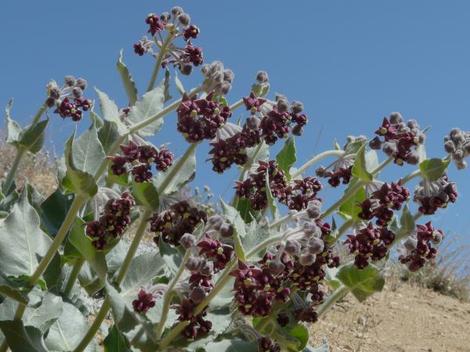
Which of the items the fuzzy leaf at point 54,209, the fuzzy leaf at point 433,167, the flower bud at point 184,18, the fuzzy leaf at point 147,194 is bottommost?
the fuzzy leaf at point 54,209

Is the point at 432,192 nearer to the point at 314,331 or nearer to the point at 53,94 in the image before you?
the point at 53,94

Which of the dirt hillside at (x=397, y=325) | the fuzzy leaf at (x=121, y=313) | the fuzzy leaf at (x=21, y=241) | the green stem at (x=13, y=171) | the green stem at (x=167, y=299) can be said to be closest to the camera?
the green stem at (x=167, y=299)

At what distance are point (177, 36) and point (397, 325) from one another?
482cm

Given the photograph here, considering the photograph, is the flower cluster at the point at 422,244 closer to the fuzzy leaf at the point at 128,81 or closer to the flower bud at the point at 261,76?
the flower bud at the point at 261,76

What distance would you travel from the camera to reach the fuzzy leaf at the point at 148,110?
122 inches

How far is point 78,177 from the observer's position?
2510 millimetres

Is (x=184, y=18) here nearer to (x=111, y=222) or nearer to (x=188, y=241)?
(x=111, y=222)

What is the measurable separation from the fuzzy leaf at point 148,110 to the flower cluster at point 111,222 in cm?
53

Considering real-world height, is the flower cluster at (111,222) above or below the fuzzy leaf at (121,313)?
above

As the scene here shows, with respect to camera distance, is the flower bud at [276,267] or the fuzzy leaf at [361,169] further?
the fuzzy leaf at [361,169]

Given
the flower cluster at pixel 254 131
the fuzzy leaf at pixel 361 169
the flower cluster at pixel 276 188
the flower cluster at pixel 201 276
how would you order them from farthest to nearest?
the flower cluster at pixel 276 188
the fuzzy leaf at pixel 361 169
the flower cluster at pixel 254 131
the flower cluster at pixel 201 276

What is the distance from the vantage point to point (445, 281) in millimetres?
9516

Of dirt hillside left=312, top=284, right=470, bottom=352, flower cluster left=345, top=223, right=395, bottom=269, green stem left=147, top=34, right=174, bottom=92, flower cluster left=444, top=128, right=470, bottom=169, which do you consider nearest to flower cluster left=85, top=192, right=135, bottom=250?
flower cluster left=345, top=223, right=395, bottom=269

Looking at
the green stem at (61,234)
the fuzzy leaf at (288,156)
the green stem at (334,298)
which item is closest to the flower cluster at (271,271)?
the green stem at (61,234)
